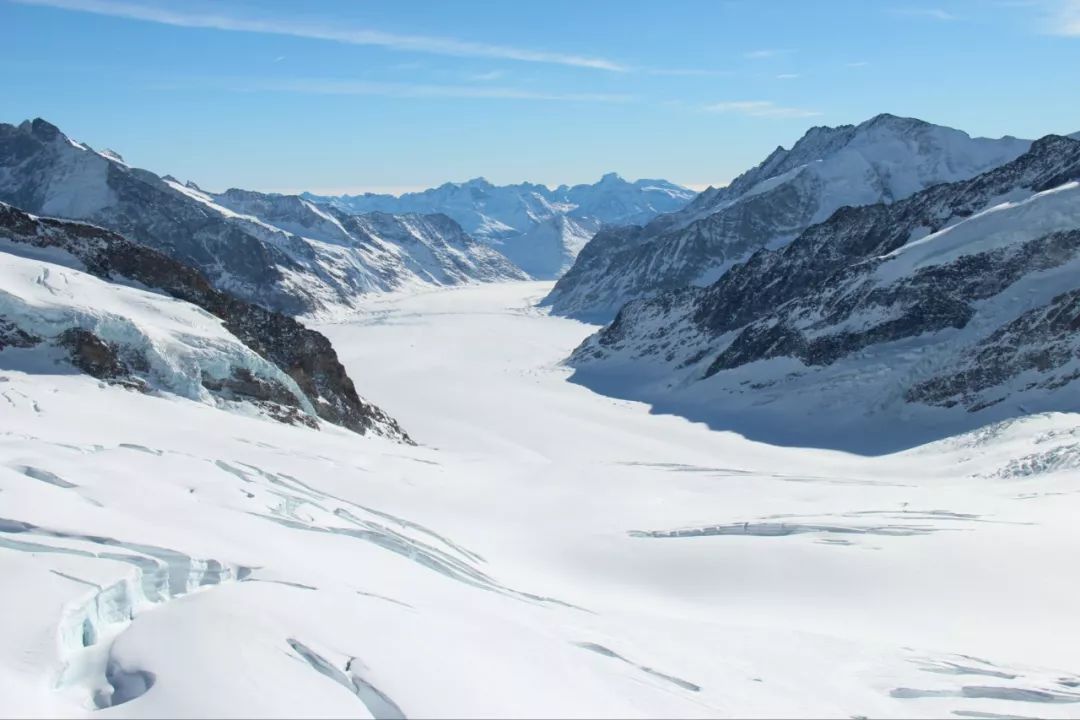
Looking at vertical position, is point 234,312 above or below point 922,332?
below

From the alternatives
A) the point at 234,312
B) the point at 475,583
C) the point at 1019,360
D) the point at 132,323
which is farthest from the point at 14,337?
the point at 1019,360

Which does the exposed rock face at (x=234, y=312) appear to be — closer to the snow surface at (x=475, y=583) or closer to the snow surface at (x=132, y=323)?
the snow surface at (x=132, y=323)

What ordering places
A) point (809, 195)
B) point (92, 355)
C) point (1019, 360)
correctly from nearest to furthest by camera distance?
point (92, 355), point (1019, 360), point (809, 195)

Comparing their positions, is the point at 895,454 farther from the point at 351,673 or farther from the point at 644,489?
the point at 351,673

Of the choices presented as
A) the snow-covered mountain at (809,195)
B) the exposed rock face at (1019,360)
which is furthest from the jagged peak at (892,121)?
the exposed rock face at (1019,360)

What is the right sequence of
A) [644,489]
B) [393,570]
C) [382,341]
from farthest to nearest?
1. [382,341]
2. [644,489]
3. [393,570]

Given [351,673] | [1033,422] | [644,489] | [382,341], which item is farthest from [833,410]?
[382,341]

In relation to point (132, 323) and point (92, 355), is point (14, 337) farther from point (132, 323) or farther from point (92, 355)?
point (132, 323)
